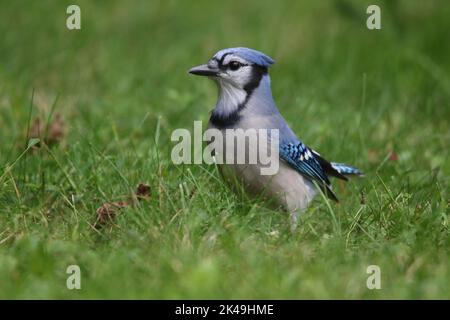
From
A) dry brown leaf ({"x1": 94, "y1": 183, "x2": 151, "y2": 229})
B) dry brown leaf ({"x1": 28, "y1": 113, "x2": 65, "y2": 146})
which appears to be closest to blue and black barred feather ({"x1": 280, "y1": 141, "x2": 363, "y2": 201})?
dry brown leaf ({"x1": 94, "y1": 183, "x2": 151, "y2": 229})

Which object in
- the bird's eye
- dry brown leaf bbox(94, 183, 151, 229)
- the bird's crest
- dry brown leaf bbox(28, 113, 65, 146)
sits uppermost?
the bird's crest

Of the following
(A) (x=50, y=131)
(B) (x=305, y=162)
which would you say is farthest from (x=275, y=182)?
(A) (x=50, y=131)

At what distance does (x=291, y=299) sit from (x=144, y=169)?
4.01 ft

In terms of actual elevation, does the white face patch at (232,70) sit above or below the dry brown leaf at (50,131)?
above

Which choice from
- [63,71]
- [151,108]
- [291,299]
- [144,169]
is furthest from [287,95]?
[291,299]

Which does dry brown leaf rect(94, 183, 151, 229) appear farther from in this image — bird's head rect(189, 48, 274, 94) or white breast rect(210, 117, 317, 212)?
bird's head rect(189, 48, 274, 94)

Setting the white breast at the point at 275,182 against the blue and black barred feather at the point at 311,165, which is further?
the blue and black barred feather at the point at 311,165

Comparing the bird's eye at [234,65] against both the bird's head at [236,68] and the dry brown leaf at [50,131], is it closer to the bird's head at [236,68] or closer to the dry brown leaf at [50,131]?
the bird's head at [236,68]

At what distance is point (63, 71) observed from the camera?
224 inches

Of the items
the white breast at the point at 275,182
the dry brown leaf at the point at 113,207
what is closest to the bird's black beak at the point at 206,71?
the white breast at the point at 275,182

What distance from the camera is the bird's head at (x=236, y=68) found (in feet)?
12.5

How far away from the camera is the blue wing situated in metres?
3.85

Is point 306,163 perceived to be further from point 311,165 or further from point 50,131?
point 50,131
